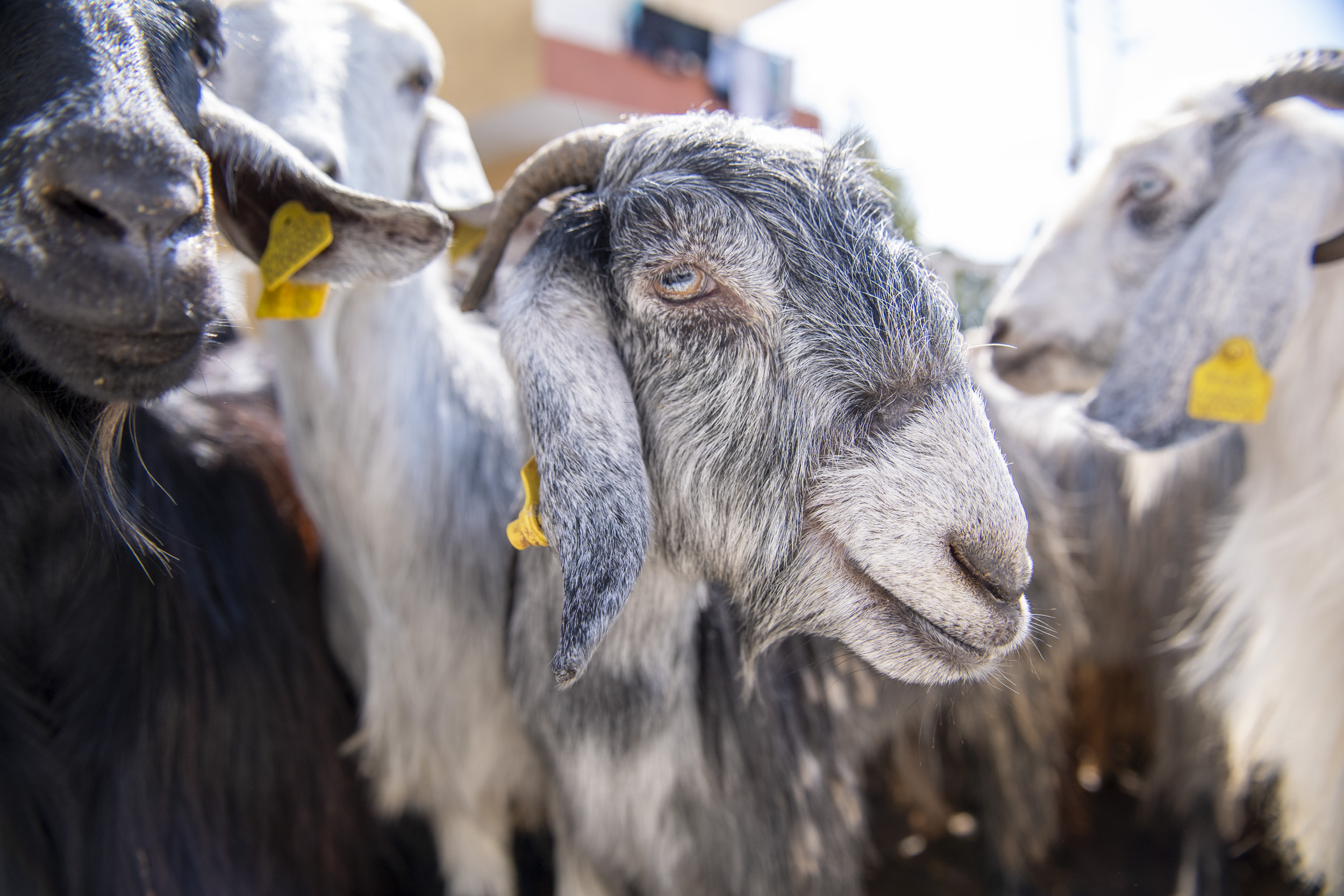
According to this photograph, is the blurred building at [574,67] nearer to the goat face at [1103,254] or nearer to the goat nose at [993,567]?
the goat face at [1103,254]

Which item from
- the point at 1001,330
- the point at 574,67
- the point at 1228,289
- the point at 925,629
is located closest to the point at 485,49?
the point at 574,67

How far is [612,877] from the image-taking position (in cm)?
160

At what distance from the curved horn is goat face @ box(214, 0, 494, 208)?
0.38m

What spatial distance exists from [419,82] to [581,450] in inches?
51.5

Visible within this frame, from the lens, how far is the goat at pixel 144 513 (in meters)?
0.88

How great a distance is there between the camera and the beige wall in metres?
6.83

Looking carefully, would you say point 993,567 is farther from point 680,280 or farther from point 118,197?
point 118,197

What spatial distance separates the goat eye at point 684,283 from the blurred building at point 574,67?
19.4ft

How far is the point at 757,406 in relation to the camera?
1062 mm

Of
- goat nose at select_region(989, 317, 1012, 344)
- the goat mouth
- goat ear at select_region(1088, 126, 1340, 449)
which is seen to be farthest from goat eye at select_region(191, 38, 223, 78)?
goat ear at select_region(1088, 126, 1340, 449)

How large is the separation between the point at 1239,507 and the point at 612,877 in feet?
Answer: 6.83

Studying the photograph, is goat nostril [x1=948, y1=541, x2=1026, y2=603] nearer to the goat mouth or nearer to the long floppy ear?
the goat mouth

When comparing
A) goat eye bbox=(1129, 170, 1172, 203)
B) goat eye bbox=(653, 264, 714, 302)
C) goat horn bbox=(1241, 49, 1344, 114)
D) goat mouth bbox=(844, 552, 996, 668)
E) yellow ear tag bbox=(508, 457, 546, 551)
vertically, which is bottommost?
goat mouth bbox=(844, 552, 996, 668)

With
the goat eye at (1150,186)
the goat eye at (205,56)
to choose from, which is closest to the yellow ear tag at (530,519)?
the goat eye at (205,56)
